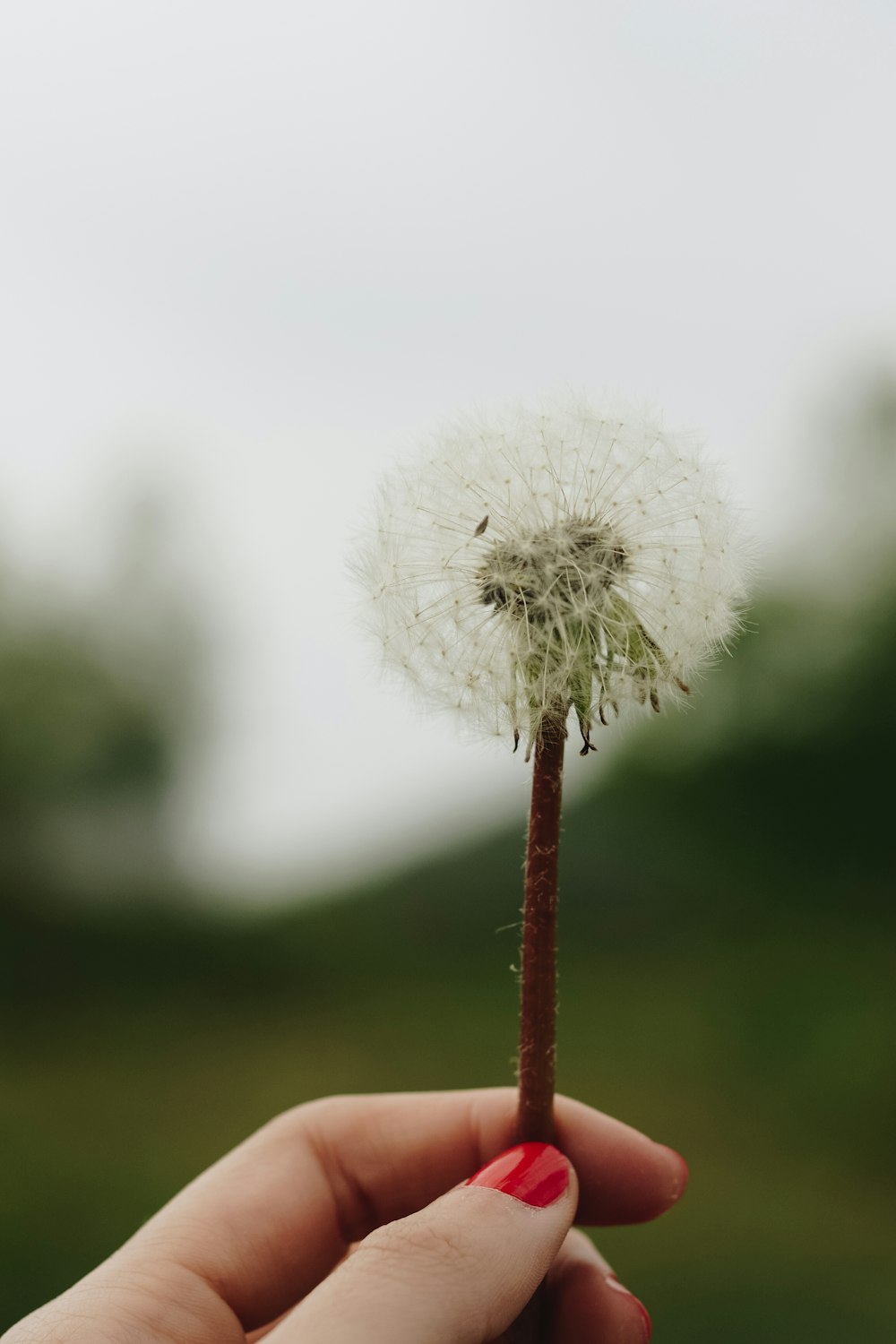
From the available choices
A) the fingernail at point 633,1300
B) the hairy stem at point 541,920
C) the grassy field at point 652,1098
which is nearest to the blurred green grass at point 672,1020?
the grassy field at point 652,1098

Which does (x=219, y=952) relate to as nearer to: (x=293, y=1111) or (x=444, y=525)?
(x=293, y=1111)

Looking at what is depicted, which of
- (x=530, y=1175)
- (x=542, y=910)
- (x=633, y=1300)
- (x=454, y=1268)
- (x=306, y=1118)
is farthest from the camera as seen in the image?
(x=306, y=1118)

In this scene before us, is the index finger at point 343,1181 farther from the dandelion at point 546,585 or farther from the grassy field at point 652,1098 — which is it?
the grassy field at point 652,1098

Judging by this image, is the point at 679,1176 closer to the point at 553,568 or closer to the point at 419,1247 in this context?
the point at 419,1247

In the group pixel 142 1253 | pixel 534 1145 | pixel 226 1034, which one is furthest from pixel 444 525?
pixel 226 1034

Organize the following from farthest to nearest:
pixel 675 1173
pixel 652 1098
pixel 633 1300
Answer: pixel 652 1098, pixel 675 1173, pixel 633 1300

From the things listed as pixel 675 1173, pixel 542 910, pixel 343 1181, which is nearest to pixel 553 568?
pixel 542 910

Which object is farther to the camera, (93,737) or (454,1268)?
(93,737)

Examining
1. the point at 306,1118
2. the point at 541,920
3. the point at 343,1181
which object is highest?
the point at 541,920
